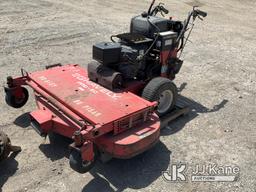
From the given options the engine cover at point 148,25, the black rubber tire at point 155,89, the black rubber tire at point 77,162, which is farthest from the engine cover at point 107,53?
the black rubber tire at point 77,162

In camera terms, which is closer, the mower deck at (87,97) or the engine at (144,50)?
the mower deck at (87,97)

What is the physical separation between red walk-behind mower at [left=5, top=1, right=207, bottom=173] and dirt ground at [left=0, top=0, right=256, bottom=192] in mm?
437

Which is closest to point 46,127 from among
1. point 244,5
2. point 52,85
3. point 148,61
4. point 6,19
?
point 52,85

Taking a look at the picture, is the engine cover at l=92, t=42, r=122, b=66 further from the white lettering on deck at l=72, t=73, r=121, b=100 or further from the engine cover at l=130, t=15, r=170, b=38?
the engine cover at l=130, t=15, r=170, b=38

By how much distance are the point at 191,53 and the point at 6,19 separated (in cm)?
711

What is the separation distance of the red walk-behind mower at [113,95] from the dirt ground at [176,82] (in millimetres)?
437

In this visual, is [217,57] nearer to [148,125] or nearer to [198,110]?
[198,110]

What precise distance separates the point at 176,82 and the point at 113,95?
3158mm

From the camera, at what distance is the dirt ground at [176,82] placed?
5.12m

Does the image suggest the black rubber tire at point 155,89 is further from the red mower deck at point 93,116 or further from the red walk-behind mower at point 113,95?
the red mower deck at point 93,116

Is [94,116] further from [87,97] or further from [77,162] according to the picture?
[77,162]

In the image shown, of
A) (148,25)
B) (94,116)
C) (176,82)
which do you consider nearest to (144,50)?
(148,25)

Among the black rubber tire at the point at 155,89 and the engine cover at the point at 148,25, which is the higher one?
the engine cover at the point at 148,25

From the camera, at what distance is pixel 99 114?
16.5ft
